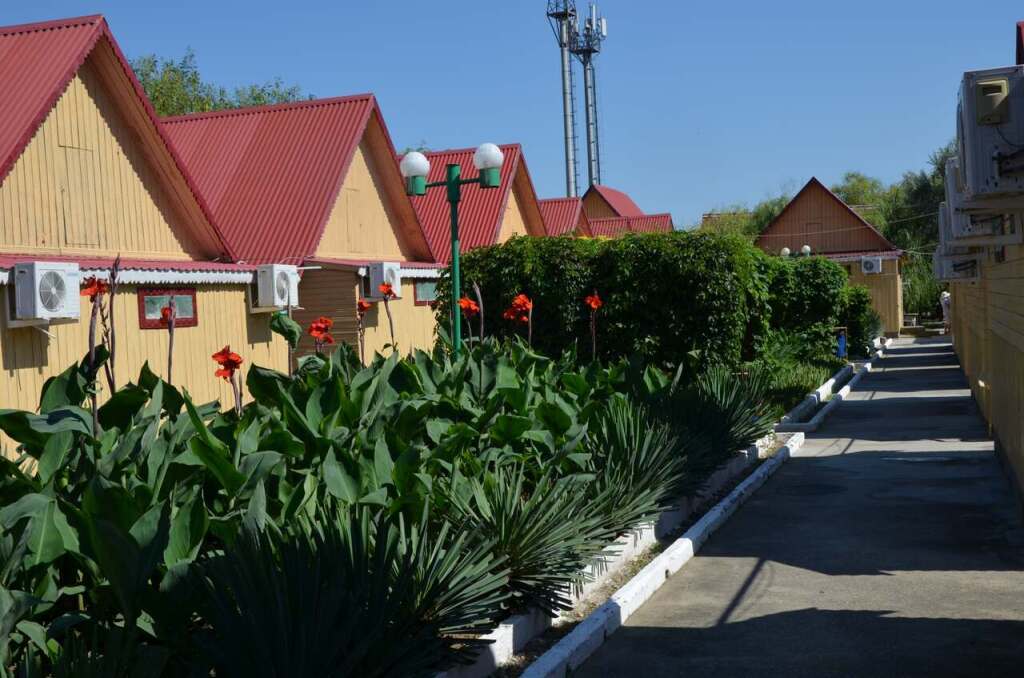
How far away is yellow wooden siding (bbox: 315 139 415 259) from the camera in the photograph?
23.2 meters

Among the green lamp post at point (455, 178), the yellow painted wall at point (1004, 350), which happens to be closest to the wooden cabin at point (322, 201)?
the green lamp post at point (455, 178)

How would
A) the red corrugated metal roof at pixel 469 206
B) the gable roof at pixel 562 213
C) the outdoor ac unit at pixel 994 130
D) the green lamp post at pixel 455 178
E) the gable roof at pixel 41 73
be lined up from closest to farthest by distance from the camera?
the outdoor ac unit at pixel 994 130 → the green lamp post at pixel 455 178 → the gable roof at pixel 41 73 → the red corrugated metal roof at pixel 469 206 → the gable roof at pixel 562 213

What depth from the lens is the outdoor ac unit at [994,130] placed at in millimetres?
6664

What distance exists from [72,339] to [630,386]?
725 centimetres

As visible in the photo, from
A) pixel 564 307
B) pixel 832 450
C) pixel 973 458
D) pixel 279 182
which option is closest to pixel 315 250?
pixel 279 182

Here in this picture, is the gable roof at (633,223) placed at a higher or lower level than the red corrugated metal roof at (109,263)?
higher

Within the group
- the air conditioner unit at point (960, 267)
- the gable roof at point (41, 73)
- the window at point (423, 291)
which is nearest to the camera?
the gable roof at point (41, 73)

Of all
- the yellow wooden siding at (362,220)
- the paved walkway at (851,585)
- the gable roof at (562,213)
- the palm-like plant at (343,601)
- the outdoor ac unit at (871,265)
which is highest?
the gable roof at (562,213)

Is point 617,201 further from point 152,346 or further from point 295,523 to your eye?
point 295,523

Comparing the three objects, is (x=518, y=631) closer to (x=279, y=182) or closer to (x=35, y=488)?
(x=35, y=488)

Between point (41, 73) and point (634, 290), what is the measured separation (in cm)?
869

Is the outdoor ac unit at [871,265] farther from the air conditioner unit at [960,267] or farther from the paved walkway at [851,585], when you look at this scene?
the paved walkway at [851,585]

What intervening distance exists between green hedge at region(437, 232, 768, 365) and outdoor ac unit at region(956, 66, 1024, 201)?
31.5 feet

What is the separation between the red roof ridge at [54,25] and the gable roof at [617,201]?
138 feet
